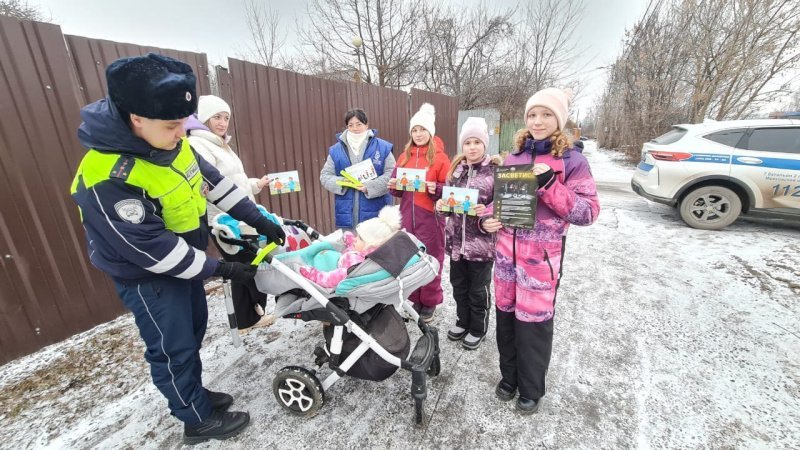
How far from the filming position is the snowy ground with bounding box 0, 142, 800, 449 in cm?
197

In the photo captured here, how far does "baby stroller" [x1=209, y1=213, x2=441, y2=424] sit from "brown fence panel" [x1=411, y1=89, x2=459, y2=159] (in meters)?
6.77

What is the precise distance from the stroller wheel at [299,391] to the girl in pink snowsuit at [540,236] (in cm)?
133

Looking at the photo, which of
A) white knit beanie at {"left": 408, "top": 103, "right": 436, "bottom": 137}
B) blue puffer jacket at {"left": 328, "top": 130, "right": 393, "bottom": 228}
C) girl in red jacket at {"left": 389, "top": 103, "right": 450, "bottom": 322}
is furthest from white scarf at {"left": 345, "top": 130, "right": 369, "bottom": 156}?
white knit beanie at {"left": 408, "top": 103, "right": 436, "bottom": 137}

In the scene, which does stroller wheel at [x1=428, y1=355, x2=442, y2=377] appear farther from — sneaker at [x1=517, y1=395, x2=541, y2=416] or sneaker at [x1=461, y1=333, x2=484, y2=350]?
sneaker at [x1=517, y1=395, x2=541, y2=416]

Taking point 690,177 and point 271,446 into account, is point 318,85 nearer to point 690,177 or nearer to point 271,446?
point 271,446

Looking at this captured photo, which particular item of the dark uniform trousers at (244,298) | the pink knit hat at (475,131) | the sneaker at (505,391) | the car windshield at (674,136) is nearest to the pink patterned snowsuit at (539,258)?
the sneaker at (505,391)

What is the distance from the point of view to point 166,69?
135cm

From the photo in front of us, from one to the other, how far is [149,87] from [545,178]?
6.29 ft

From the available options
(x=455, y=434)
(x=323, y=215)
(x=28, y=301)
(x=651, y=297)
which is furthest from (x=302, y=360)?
(x=651, y=297)

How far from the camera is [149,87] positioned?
1.29 meters

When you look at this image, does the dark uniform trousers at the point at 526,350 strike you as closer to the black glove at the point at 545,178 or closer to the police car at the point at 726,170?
the black glove at the point at 545,178

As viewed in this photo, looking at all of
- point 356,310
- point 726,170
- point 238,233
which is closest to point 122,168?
point 238,233

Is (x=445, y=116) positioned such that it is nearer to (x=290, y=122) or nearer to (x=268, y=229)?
(x=290, y=122)

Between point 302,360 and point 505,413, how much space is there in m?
1.64
